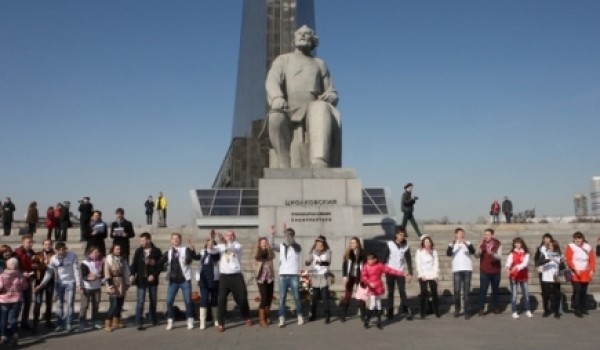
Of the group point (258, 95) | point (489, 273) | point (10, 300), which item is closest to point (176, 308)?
point (10, 300)

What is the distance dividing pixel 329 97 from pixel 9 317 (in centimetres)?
708

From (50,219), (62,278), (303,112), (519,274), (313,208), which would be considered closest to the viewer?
(62,278)

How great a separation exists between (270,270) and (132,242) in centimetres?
851

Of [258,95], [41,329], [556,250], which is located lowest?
[41,329]

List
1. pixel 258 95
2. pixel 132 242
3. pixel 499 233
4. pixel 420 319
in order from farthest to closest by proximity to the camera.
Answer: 1. pixel 258 95
2. pixel 499 233
3. pixel 132 242
4. pixel 420 319

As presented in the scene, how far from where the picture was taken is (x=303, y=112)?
11.6m

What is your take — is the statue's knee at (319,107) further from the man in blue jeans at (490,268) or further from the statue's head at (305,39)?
the man in blue jeans at (490,268)

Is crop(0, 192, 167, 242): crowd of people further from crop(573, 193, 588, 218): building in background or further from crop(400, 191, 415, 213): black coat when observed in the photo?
crop(573, 193, 588, 218): building in background

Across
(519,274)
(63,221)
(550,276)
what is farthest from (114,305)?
(63,221)

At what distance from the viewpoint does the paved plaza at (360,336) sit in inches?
261

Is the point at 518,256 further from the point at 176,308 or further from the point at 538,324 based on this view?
the point at 176,308

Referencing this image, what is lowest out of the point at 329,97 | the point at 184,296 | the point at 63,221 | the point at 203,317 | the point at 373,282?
the point at 203,317

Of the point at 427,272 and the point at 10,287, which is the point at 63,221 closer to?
the point at 10,287

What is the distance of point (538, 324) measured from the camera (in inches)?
312
